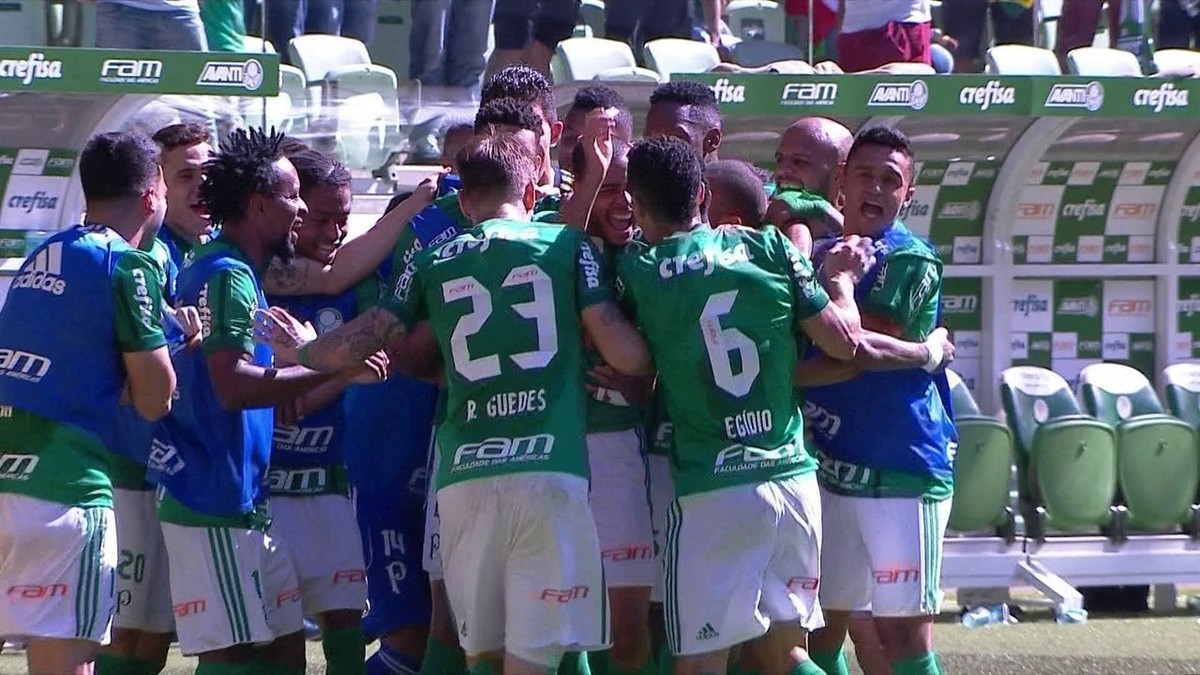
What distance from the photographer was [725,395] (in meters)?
4.88

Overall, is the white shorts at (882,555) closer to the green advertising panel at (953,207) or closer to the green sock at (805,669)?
the green sock at (805,669)

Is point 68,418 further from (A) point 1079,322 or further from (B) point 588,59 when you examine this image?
(A) point 1079,322

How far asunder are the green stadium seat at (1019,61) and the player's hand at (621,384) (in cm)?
570

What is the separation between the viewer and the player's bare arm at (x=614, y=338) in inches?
188

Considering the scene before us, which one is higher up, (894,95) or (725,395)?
(894,95)

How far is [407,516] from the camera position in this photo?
226 inches

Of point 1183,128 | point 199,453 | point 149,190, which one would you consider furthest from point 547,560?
point 1183,128

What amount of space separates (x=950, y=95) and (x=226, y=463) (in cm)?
492

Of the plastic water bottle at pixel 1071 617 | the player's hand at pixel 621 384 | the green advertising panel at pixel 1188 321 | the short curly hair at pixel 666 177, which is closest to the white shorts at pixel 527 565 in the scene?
the player's hand at pixel 621 384

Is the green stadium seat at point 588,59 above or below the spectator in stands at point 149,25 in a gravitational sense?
below

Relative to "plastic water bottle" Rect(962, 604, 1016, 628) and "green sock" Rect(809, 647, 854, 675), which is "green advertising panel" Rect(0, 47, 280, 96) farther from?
"plastic water bottle" Rect(962, 604, 1016, 628)

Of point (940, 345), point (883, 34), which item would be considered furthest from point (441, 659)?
point (883, 34)

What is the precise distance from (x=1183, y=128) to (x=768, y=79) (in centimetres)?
259

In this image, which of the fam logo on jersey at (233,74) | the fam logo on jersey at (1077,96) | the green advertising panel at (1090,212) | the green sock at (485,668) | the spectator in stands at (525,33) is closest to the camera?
the green sock at (485,668)
